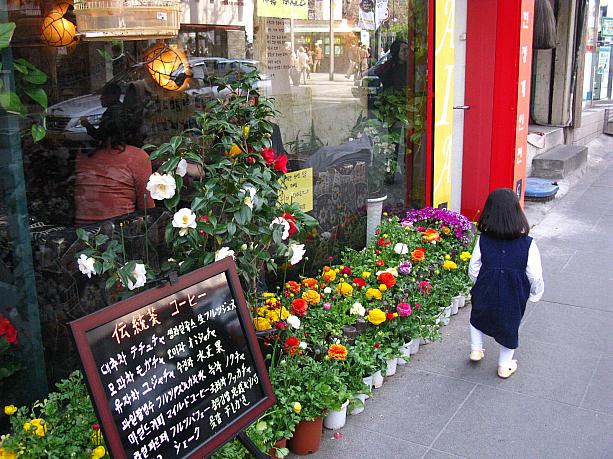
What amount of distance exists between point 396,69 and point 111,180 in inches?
125

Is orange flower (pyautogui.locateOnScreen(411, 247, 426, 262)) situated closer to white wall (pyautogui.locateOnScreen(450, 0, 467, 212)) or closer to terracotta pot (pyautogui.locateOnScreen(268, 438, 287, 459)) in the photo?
terracotta pot (pyautogui.locateOnScreen(268, 438, 287, 459))

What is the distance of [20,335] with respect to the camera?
10.3 feet

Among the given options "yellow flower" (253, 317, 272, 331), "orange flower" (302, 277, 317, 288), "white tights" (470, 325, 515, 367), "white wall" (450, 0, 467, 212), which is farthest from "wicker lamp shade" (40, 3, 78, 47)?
"white wall" (450, 0, 467, 212)

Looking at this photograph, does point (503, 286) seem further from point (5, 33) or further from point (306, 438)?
point (5, 33)

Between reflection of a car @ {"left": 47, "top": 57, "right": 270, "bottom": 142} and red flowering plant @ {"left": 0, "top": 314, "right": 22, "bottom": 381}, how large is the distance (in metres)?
1.04

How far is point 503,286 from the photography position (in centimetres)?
415

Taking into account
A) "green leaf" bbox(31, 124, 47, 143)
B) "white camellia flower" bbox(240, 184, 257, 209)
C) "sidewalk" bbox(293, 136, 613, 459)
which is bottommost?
"sidewalk" bbox(293, 136, 613, 459)

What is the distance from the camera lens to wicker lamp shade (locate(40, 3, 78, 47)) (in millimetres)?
A: 3541

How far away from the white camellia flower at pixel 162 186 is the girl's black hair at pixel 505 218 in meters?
1.98

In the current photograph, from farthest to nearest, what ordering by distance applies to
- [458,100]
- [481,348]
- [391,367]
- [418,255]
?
1. [458,100]
2. [418,255]
3. [481,348]
4. [391,367]

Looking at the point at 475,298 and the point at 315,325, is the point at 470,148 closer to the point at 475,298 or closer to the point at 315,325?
the point at 475,298

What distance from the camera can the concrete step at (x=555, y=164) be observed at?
9.94 metres

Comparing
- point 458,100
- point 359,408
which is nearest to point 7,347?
point 359,408

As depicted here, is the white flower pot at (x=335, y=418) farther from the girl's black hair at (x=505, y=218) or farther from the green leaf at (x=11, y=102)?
the green leaf at (x=11, y=102)
